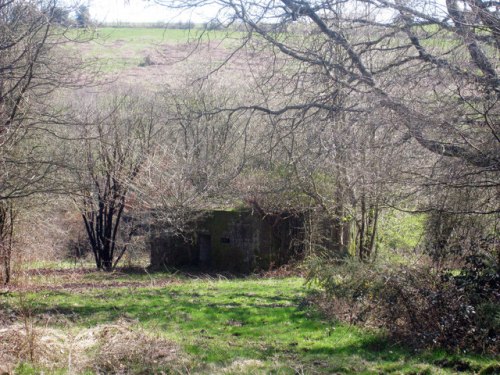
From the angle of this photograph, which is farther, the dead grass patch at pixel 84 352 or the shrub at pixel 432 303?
the shrub at pixel 432 303

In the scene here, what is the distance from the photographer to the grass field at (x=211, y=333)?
7879 millimetres

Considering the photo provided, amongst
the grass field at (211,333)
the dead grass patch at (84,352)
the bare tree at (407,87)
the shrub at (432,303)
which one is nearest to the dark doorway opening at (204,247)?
the grass field at (211,333)

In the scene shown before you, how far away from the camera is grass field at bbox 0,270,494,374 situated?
7.88 metres

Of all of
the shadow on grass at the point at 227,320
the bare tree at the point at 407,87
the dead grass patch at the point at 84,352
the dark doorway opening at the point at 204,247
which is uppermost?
the bare tree at the point at 407,87

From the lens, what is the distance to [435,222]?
1220cm

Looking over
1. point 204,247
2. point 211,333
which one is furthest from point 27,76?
point 204,247

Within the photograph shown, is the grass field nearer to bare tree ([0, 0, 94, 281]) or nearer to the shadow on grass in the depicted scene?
Answer: the shadow on grass

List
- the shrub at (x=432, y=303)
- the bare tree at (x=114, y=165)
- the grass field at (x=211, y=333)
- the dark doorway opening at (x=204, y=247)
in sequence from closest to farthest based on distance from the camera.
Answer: the grass field at (x=211, y=333) < the shrub at (x=432, y=303) < the bare tree at (x=114, y=165) < the dark doorway opening at (x=204, y=247)

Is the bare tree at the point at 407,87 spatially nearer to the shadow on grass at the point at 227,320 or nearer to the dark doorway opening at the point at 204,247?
the shadow on grass at the point at 227,320

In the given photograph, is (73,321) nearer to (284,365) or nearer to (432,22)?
(284,365)

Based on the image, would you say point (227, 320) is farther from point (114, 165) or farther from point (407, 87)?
point (114, 165)

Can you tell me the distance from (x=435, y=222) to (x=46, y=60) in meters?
8.41

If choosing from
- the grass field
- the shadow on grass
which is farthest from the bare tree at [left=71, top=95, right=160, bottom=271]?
the shadow on grass

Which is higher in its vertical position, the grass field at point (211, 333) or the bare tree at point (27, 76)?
the bare tree at point (27, 76)
